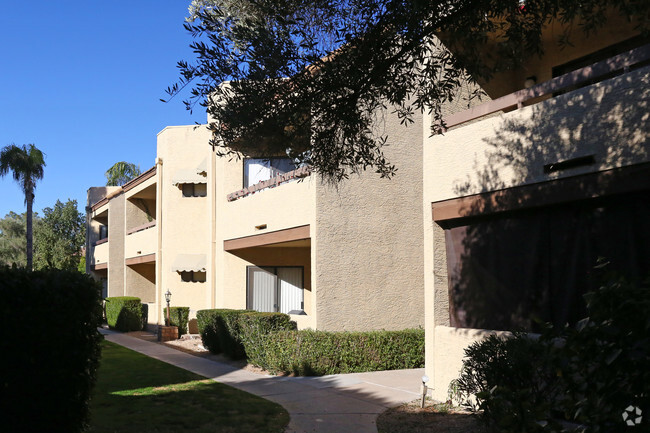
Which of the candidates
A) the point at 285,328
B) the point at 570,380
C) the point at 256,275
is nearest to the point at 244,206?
the point at 256,275

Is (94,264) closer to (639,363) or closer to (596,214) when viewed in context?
(596,214)

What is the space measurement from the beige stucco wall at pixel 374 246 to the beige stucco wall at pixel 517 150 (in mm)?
4540

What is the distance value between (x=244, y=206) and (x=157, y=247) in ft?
24.0

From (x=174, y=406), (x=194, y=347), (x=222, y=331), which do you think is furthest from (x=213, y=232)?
(x=174, y=406)

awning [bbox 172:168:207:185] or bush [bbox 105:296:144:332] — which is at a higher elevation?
awning [bbox 172:168:207:185]

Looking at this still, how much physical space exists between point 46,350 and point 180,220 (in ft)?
57.6

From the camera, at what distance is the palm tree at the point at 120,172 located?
5588 cm

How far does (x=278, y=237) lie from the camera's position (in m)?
16.6

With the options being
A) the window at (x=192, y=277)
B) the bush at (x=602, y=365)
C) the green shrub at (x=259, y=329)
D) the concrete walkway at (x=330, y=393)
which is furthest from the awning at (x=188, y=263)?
the bush at (x=602, y=365)

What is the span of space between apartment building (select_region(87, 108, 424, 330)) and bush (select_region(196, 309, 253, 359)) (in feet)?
4.49

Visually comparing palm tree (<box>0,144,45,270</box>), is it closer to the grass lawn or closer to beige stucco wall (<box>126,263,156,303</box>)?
beige stucco wall (<box>126,263,156,303</box>)

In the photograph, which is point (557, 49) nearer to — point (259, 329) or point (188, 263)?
point (259, 329)

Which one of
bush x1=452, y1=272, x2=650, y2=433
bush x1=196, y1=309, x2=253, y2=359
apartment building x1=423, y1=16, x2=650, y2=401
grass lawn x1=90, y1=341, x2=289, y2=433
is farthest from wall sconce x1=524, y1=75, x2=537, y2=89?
bush x1=196, y1=309, x2=253, y2=359

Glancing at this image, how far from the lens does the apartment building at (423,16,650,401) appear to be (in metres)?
7.45
